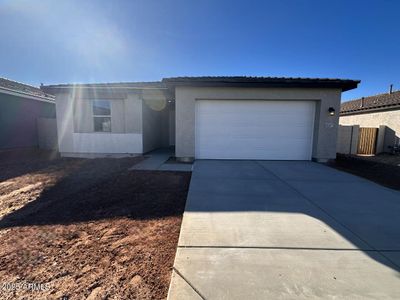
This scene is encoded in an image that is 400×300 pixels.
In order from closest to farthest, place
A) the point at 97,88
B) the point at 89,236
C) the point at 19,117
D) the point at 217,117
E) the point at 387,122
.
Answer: the point at 89,236
the point at 217,117
the point at 97,88
the point at 19,117
the point at 387,122

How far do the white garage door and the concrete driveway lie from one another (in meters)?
3.95

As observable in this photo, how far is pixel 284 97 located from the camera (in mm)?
8828

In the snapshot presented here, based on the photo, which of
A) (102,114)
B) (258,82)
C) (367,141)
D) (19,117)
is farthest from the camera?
(367,141)

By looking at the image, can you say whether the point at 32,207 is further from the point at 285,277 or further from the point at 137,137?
the point at 137,137

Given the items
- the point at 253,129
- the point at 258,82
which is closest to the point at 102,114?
the point at 253,129

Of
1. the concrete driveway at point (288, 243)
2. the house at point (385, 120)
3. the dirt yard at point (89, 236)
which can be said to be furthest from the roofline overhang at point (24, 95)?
the house at point (385, 120)

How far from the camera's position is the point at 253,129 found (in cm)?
915

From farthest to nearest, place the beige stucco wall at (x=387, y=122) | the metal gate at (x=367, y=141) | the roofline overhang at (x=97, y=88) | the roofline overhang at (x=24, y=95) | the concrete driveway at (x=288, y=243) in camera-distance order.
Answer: the metal gate at (x=367, y=141)
the beige stucco wall at (x=387, y=122)
the roofline overhang at (x=24, y=95)
the roofline overhang at (x=97, y=88)
the concrete driveway at (x=288, y=243)

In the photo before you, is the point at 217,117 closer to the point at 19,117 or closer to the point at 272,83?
the point at 272,83

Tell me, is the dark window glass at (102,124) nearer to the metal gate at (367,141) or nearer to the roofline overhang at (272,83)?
the roofline overhang at (272,83)

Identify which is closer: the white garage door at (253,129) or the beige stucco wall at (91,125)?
the white garage door at (253,129)

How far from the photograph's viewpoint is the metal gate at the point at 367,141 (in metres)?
13.1

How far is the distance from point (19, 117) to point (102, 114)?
6.91m

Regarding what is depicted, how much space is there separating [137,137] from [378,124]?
15.8 m
